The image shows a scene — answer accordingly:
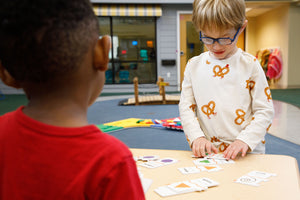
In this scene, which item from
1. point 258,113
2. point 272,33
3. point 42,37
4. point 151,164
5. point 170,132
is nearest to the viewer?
point 42,37

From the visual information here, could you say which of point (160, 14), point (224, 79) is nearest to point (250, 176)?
point (224, 79)

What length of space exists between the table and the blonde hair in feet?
1.84

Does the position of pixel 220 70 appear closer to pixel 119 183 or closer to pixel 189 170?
pixel 189 170

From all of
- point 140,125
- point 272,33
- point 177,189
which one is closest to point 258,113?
point 177,189

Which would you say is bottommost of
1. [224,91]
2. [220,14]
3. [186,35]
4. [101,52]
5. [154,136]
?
[154,136]

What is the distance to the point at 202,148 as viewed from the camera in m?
1.17

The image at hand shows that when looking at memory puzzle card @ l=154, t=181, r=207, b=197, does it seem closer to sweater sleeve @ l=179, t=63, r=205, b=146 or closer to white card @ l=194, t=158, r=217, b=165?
white card @ l=194, t=158, r=217, b=165

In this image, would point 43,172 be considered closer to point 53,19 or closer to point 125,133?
point 53,19

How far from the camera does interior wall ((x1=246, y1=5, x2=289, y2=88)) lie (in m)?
10.4

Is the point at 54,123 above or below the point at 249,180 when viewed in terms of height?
above

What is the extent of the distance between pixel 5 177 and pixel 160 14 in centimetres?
1018

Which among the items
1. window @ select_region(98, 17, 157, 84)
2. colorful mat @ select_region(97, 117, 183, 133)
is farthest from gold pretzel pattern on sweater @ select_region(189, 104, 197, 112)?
window @ select_region(98, 17, 157, 84)

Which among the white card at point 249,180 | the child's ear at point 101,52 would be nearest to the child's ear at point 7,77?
the child's ear at point 101,52

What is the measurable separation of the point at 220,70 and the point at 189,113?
0.26 meters
